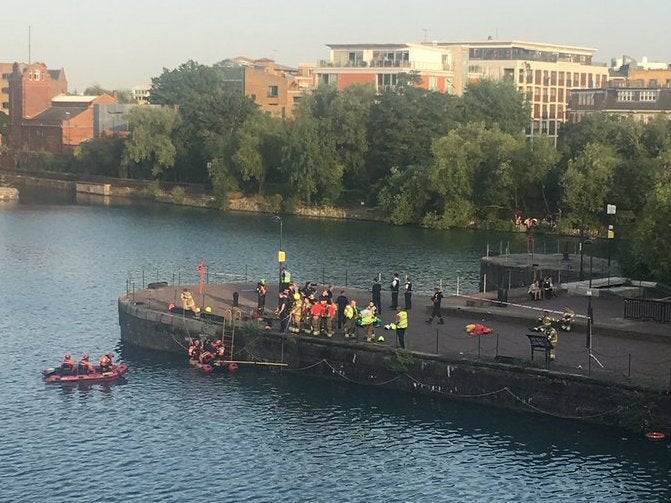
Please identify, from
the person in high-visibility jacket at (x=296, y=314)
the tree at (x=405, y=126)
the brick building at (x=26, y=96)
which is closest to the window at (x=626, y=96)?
the tree at (x=405, y=126)

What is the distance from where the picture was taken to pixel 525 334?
4597 centimetres

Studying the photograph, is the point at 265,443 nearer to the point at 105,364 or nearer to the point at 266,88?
the point at 105,364

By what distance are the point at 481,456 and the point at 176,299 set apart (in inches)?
873

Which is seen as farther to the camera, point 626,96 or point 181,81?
point 181,81

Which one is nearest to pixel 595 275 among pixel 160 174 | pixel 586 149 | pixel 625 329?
pixel 625 329

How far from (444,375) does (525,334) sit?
17.3ft

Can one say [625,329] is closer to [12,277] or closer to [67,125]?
[12,277]

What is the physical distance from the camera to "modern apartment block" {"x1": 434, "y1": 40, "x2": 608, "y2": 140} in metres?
176

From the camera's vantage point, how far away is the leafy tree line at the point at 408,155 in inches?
3959

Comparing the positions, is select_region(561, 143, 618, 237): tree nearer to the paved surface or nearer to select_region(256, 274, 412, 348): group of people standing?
the paved surface

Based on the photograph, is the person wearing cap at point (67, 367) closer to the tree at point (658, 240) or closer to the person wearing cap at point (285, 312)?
the person wearing cap at point (285, 312)

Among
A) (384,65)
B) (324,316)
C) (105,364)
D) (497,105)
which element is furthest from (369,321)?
(384,65)

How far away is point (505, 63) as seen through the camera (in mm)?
177000

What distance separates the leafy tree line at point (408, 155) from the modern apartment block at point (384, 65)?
1536 cm
